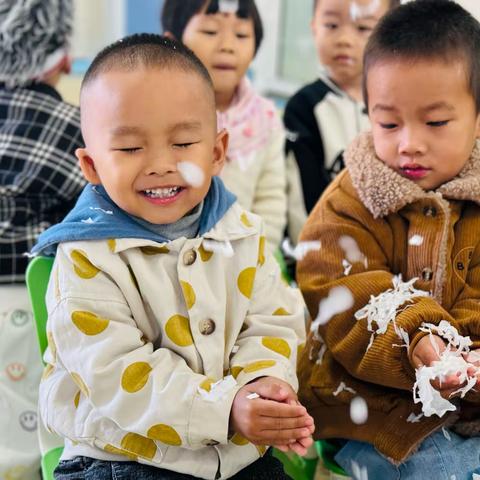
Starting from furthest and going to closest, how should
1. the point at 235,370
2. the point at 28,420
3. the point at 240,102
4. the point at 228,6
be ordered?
1. the point at 240,102
2. the point at 228,6
3. the point at 28,420
4. the point at 235,370

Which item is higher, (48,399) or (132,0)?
(132,0)

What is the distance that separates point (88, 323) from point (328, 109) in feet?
2.91

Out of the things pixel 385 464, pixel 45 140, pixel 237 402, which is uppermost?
pixel 45 140

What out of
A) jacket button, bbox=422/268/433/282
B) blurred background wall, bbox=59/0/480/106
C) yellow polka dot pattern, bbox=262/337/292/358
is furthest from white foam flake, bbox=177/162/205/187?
blurred background wall, bbox=59/0/480/106

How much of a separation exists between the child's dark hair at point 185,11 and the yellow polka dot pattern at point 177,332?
719mm

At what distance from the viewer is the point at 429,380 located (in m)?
0.81

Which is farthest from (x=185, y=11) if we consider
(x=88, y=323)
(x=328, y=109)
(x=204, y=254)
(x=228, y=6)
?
(x=88, y=323)

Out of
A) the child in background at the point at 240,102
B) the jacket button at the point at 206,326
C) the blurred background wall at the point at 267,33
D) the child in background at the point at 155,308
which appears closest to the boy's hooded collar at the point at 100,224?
the child in background at the point at 155,308

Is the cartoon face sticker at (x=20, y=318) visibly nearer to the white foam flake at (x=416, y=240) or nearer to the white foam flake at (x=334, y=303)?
the white foam flake at (x=334, y=303)

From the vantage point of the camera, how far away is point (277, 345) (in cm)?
91

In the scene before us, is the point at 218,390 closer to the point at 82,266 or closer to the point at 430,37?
the point at 82,266

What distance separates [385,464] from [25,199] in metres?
0.73

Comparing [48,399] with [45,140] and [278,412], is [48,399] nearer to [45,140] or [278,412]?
[278,412]

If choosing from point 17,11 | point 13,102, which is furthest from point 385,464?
point 17,11
